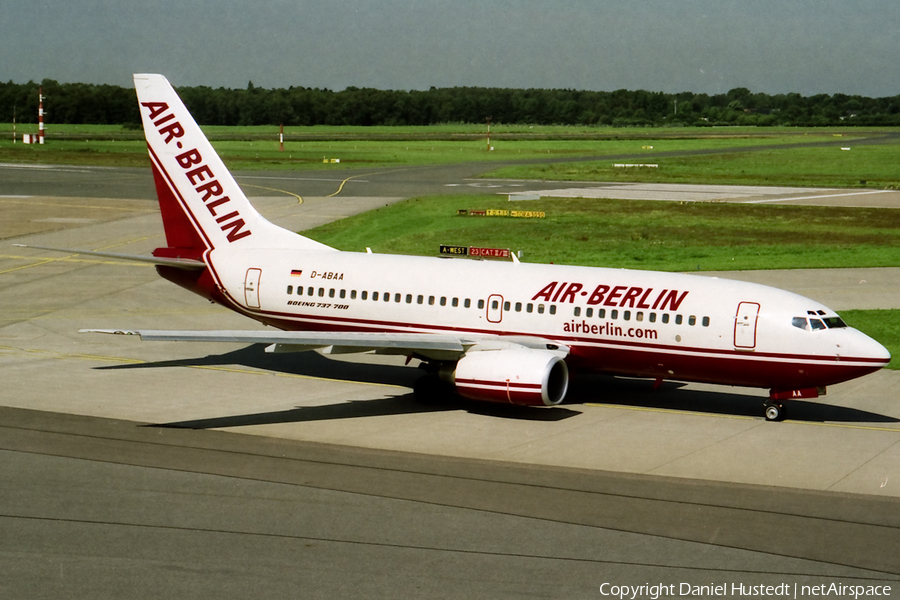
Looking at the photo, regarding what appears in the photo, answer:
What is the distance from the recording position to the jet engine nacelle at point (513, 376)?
92.4 feet

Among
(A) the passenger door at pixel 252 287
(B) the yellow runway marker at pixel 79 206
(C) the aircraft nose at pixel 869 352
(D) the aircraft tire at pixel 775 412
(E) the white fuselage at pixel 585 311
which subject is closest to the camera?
(C) the aircraft nose at pixel 869 352

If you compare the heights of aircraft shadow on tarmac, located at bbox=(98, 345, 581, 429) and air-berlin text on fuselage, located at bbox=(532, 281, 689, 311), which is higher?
air-berlin text on fuselage, located at bbox=(532, 281, 689, 311)

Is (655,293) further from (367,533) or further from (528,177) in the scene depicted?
(528,177)

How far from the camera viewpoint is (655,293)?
30094 millimetres

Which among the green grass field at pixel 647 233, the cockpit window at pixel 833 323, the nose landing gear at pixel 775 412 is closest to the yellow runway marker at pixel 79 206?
the green grass field at pixel 647 233

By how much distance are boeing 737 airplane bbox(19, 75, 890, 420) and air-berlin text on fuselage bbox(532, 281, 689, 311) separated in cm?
4

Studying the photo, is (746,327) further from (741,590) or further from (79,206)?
(79,206)

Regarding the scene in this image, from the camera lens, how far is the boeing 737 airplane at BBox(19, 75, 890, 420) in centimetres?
2866

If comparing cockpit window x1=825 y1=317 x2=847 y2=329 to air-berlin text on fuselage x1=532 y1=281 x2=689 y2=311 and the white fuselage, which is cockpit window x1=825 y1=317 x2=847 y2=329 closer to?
the white fuselage

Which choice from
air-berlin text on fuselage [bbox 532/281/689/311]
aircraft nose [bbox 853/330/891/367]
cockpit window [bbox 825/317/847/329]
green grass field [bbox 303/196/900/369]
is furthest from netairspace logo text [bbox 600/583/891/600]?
green grass field [bbox 303/196/900/369]

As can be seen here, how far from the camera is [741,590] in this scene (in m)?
17.2

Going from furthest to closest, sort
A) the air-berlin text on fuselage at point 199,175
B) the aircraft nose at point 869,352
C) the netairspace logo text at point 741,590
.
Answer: the air-berlin text on fuselage at point 199,175 < the aircraft nose at point 869,352 < the netairspace logo text at point 741,590

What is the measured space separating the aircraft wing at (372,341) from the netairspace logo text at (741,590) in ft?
42.3

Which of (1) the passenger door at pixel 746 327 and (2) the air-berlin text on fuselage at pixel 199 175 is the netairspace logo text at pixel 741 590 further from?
(2) the air-berlin text on fuselage at pixel 199 175
